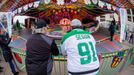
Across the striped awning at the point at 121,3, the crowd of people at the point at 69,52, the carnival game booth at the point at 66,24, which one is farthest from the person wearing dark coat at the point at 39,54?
the striped awning at the point at 121,3

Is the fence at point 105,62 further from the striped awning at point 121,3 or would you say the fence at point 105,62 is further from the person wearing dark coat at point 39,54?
the person wearing dark coat at point 39,54

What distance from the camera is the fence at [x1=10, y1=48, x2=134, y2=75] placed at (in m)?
7.07

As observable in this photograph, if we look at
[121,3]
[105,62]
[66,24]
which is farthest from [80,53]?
[66,24]

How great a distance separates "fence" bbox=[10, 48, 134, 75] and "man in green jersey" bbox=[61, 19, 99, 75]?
3.31 m

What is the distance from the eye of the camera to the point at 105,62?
747 cm

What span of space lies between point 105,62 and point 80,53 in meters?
4.16

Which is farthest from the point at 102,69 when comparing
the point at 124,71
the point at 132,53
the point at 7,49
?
the point at 7,49

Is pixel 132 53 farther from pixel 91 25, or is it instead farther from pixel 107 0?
pixel 91 25

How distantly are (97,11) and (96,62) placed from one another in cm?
991

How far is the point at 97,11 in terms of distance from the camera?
13227 mm

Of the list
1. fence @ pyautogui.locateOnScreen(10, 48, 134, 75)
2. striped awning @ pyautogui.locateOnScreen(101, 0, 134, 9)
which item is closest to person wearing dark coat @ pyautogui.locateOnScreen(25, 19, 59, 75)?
fence @ pyautogui.locateOnScreen(10, 48, 134, 75)

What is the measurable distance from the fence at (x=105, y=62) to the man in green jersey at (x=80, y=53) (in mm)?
3313

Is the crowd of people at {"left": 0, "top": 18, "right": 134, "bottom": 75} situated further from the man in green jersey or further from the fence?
the fence

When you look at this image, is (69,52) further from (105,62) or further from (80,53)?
(105,62)
